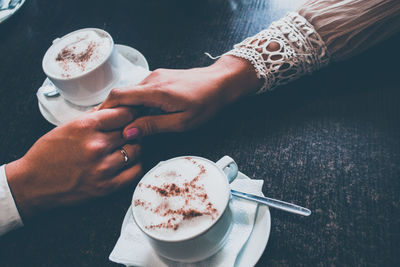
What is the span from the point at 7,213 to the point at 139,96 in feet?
1.22

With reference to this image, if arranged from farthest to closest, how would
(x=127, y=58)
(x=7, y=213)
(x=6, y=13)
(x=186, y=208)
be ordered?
1. (x=6, y=13)
2. (x=127, y=58)
3. (x=7, y=213)
4. (x=186, y=208)

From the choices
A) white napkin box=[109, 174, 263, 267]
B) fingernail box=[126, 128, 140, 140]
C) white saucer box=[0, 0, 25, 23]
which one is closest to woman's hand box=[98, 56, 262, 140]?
fingernail box=[126, 128, 140, 140]

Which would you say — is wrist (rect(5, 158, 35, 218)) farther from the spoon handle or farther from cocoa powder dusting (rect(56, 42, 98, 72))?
the spoon handle

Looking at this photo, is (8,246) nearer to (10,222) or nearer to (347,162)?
(10,222)

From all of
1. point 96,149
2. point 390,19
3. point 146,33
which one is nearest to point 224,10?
point 146,33

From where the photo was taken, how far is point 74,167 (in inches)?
26.2

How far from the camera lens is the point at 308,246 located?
514 mm

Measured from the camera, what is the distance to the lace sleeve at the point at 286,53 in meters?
0.74

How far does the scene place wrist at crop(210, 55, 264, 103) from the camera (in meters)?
0.75

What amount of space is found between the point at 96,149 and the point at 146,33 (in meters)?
0.53

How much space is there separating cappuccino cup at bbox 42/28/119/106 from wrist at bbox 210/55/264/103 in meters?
0.29

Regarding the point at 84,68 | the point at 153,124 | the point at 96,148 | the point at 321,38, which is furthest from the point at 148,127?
the point at 321,38

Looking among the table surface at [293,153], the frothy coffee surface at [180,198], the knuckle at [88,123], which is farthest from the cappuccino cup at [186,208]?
the knuckle at [88,123]

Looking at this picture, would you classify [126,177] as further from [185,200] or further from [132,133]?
[185,200]
